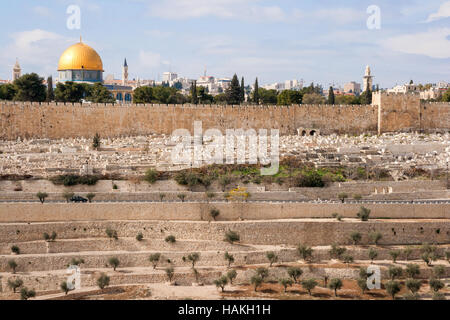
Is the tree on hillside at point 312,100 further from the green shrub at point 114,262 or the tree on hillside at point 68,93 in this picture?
the green shrub at point 114,262

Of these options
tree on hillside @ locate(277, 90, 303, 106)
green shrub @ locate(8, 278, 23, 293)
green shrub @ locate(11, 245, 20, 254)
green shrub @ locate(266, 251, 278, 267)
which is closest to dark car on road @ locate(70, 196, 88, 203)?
green shrub @ locate(11, 245, 20, 254)

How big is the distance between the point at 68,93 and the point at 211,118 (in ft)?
27.2

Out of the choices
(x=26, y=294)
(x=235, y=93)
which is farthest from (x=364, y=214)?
(x=235, y=93)

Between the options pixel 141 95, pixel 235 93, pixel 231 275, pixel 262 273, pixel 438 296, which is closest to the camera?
pixel 438 296

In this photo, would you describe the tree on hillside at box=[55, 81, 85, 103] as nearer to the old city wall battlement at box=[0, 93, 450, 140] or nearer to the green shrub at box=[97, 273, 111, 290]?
the old city wall battlement at box=[0, 93, 450, 140]

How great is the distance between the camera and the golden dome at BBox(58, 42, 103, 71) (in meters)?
40.4

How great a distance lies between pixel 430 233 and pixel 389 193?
257 centimetres

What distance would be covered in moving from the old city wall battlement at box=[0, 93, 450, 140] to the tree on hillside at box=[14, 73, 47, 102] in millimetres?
4693

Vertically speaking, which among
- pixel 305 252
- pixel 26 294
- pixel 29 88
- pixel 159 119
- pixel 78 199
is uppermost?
pixel 29 88

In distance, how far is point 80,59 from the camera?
133ft

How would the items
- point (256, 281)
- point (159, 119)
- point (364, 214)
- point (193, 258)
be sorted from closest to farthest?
point (256, 281), point (193, 258), point (364, 214), point (159, 119)

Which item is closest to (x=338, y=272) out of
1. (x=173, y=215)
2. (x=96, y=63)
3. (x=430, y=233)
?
(x=430, y=233)

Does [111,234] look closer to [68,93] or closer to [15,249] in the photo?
[15,249]
